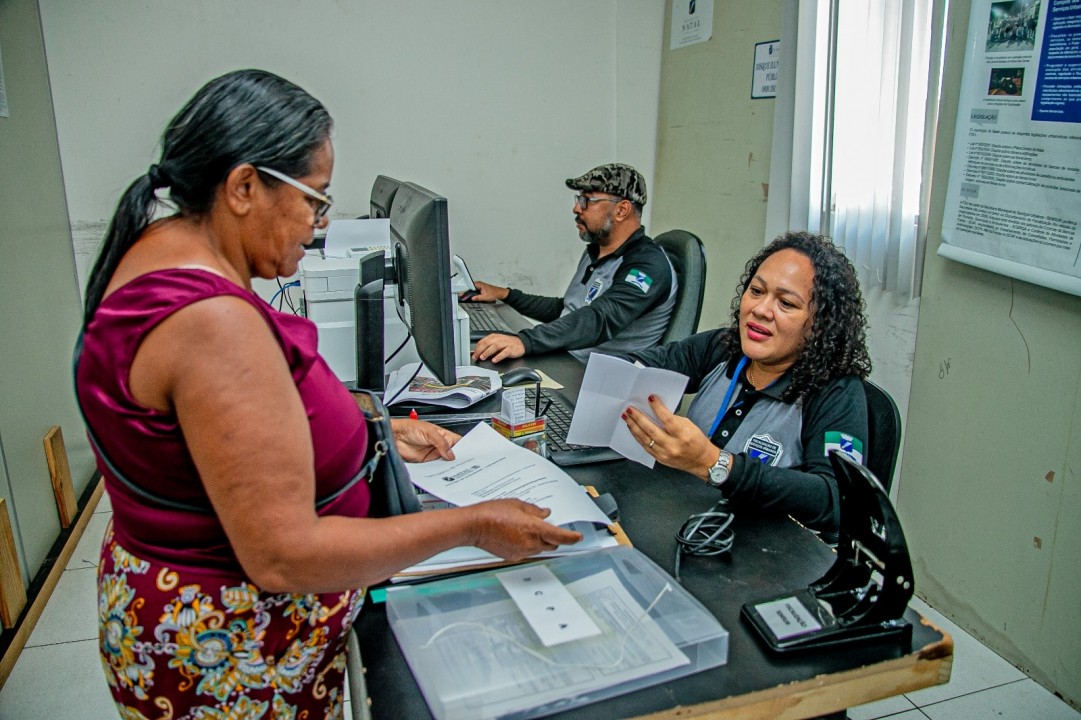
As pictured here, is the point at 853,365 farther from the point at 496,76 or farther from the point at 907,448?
the point at 496,76

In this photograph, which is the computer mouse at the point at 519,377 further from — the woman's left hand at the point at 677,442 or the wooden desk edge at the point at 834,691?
the wooden desk edge at the point at 834,691

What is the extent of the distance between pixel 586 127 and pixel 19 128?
2.34m

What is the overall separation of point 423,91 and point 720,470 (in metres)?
2.75

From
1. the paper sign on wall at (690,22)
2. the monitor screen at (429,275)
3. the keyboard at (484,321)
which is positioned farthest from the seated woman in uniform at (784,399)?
the paper sign on wall at (690,22)

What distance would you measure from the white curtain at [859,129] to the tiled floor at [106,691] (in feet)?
3.45

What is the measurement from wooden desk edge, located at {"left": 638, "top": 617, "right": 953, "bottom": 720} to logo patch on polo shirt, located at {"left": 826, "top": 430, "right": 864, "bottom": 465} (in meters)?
0.42

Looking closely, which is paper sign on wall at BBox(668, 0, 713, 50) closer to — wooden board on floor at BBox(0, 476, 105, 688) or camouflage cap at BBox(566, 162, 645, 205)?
camouflage cap at BBox(566, 162, 645, 205)

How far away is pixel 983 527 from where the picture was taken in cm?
208

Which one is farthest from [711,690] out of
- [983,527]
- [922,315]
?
[922,315]

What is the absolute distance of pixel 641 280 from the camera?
A: 2619 mm

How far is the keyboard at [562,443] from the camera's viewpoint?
151cm

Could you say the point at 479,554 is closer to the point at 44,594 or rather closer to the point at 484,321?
the point at 484,321

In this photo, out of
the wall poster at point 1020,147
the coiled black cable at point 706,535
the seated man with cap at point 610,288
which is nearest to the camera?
the coiled black cable at point 706,535

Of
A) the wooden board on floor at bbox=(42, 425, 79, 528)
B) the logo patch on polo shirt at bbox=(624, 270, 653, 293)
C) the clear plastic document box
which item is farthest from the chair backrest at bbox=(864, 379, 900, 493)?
the wooden board on floor at bbox=(42, 425, 79, 528)
